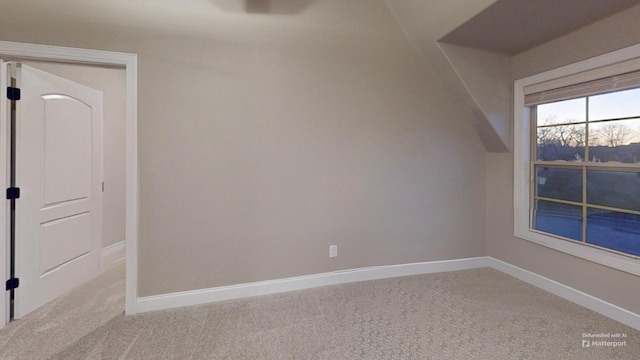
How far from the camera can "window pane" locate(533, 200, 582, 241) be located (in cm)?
248

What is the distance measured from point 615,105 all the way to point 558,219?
111 centimetres

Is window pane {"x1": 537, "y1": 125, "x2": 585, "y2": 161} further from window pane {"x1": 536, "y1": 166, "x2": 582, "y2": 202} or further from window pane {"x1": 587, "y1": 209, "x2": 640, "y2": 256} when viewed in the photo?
window pane {"x1": 587, "y1": 209, "x2": 640, "y2": 256}

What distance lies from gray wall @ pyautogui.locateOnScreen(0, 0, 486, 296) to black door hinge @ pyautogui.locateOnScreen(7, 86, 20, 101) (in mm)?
395

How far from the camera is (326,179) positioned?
2670 millimetres

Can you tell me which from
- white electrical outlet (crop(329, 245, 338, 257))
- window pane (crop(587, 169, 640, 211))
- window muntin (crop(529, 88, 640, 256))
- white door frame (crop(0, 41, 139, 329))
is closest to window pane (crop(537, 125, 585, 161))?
window muntin (crop(529, 88, 640, 256))

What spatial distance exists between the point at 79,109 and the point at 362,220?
3092mm

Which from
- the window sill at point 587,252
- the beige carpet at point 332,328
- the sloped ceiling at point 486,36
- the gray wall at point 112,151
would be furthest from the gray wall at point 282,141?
the gray wall at point 112,151

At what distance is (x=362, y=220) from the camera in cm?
280

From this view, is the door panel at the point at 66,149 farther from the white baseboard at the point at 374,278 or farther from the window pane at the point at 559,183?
the window pane at the point at 559,183

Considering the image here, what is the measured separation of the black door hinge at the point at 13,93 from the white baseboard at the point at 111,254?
1.78m

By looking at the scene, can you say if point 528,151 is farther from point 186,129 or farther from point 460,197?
point 186,129

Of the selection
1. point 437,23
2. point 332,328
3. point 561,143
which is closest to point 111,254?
point 332,328

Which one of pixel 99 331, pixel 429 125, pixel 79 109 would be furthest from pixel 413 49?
pixel 99 331

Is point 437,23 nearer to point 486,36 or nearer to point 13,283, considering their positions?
point 486,36
